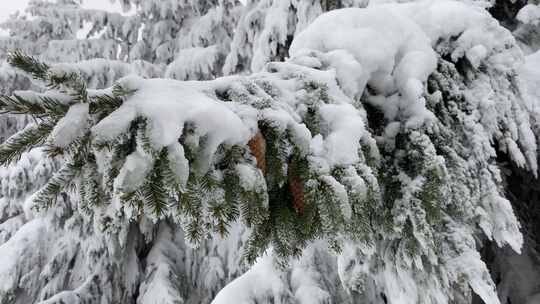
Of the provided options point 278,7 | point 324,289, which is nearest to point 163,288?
point 324,289

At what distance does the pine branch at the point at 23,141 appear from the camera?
2.72 ft

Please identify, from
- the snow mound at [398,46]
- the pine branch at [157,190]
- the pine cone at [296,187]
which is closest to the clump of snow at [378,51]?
the snow mound at [398,46]

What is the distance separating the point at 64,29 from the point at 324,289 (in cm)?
830

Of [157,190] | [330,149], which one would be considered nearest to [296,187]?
[330,149]

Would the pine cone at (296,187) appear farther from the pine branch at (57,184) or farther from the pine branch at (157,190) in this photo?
the pine branch at (57,184)

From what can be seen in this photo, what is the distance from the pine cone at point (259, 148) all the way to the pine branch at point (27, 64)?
0.49 metres

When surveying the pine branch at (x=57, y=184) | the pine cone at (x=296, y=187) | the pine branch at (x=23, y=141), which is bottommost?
the pine cone at (x=296, y=187)

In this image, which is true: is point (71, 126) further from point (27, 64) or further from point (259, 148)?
point (259, 148)

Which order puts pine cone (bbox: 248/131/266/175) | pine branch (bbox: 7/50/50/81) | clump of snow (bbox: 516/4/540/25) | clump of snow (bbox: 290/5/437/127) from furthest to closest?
clump of snow (bbox: 516/4/540/25) → clump of snow (bbox: 290/5/437/127) → pine cone (bbox: 248/131/266/175) → pine branch (bbox: 7/50/50/81)

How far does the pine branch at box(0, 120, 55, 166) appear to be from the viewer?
830 mm

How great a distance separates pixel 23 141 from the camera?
0.85 m

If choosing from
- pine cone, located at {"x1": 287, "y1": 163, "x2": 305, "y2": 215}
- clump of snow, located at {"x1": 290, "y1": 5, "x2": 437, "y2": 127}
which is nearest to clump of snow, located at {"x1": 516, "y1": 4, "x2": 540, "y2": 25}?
clump of snow, located at {"x1": 290, "y1": 5, "x2": 437, "y2": 127}

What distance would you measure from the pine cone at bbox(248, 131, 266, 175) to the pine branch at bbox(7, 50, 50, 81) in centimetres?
49

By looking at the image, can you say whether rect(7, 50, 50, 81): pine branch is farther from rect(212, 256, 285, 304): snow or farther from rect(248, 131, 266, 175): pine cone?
rect(212, 256, 285, 304): snow
